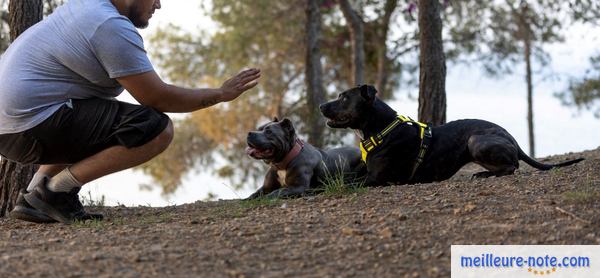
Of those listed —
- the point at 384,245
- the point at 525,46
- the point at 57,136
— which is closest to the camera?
the point at 384,245

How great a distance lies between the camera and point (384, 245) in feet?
14.9

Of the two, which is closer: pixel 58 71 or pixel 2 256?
pixel 2 256

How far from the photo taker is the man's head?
20.0ft

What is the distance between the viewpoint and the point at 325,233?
4918 mm

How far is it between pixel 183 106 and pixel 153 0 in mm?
866

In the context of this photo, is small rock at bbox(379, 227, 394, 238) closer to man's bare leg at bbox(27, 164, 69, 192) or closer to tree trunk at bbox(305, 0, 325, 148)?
man's bare leg at bbox(27, 164, 69, 192)

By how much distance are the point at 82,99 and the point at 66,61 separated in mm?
313

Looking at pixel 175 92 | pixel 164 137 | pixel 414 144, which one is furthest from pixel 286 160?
pixel 175 92

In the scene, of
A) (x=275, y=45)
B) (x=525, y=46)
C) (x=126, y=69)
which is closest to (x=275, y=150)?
(x=126, y=69)

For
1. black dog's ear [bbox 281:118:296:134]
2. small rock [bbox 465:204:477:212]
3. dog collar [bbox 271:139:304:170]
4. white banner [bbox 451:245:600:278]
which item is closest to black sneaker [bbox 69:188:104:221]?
dog collar [bbox 271:139:304:170]

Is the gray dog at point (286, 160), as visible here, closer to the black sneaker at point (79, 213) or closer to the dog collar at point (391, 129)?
the dog collar at point (391, 129)

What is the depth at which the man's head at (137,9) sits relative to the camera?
6.10 metres

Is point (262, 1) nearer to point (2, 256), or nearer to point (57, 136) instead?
point (57, 136)

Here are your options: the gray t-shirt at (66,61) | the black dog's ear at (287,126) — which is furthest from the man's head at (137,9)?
the black dog's ear at (287,126)
